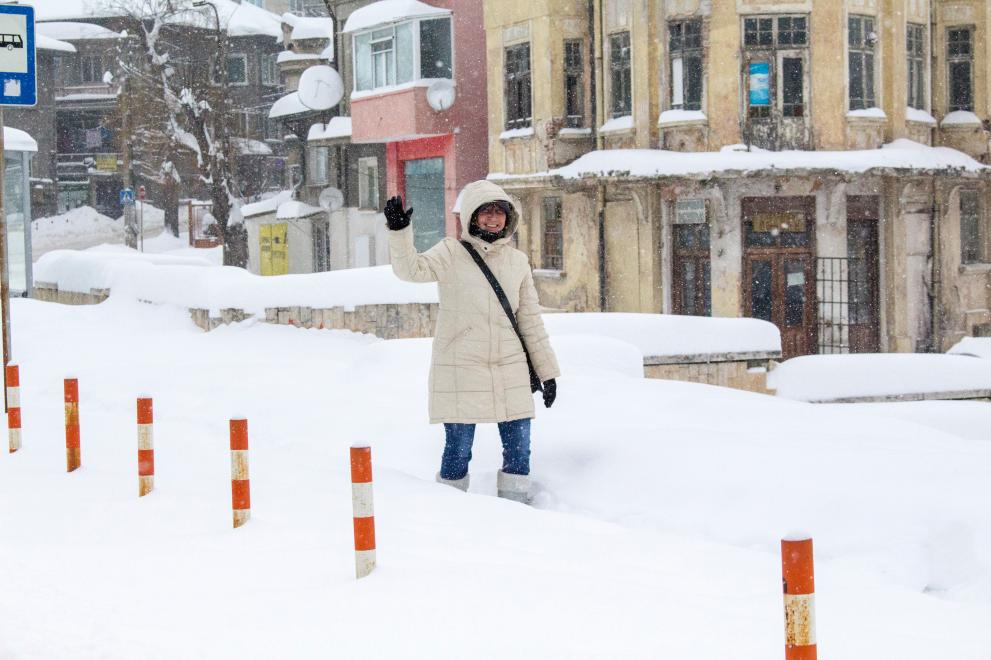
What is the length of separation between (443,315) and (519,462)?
1.00 m

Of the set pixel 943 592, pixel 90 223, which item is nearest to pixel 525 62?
pixel 943 592

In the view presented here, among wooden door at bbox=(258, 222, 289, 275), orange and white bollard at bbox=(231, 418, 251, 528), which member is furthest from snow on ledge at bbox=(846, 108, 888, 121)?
wooden door at bbox=(258, 222, 289, 275)

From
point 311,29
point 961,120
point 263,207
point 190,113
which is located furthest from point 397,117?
point 311,29

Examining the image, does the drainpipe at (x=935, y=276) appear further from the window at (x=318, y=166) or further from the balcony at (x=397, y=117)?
the window at (x=318, y=166)

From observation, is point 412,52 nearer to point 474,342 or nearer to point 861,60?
point 861,60

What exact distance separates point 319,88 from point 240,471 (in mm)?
34582

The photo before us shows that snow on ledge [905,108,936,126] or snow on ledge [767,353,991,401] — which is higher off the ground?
snow on ledge [905,108,936,126]

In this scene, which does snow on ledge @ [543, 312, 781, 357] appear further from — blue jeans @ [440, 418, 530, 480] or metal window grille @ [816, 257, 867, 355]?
blue jeans @ [440, 418, 530, 480]

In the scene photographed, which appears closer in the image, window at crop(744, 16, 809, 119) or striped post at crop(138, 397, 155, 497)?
striped post at crop(138, 397, 155, 497)

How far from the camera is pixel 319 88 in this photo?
137 ft

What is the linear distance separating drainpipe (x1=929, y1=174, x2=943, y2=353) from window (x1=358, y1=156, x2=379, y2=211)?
17.2 m

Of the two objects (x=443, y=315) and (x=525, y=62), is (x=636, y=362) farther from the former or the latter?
(x=525, y=62)

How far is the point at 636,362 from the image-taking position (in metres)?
15.9

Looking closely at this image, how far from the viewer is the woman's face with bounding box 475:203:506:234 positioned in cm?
856
